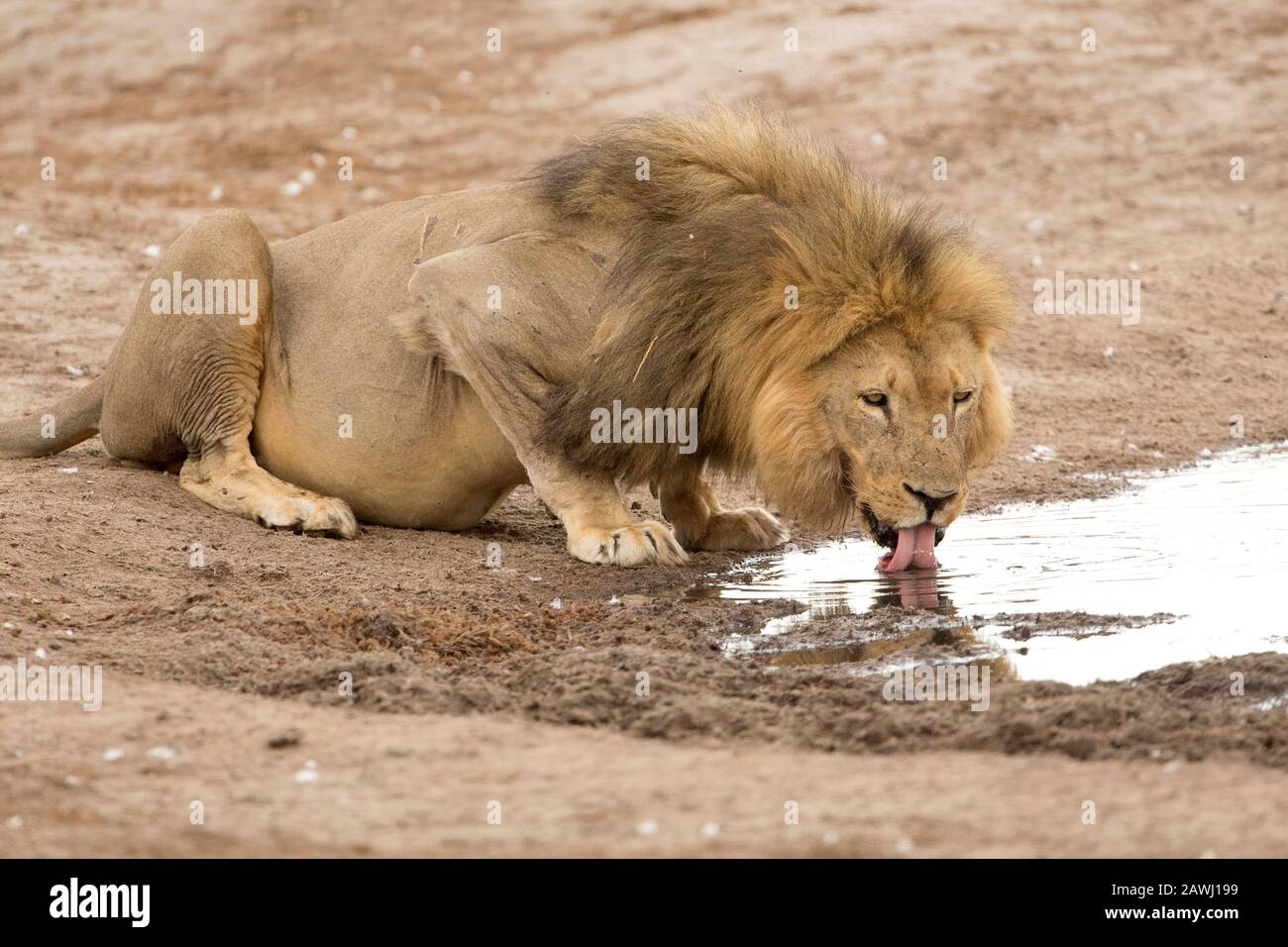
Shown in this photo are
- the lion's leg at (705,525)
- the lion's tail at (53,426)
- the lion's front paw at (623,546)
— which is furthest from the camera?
the lion's tail at (53,426)

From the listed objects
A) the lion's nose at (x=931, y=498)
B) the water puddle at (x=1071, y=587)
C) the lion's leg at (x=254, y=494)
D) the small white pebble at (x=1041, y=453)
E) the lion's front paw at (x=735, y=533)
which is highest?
the small white pebble at (x=1041, y=453)

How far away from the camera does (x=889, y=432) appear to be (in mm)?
5484

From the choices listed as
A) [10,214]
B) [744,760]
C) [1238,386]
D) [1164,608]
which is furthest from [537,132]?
[744,760]

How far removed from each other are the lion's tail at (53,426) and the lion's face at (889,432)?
9.80ft

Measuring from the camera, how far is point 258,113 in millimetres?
14867

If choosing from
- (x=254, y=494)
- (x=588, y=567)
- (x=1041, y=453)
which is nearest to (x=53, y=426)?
(x=254, y=494)

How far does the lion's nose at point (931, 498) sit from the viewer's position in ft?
17.8

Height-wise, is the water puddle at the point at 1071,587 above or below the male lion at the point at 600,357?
below

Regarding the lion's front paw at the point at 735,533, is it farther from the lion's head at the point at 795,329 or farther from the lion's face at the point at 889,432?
the lion's face at the point at 889,432

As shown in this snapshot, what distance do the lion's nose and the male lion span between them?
11mm

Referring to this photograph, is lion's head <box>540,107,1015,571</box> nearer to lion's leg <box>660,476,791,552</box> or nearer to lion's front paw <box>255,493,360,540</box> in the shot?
lion's leg <box>660,476,791,552</box>

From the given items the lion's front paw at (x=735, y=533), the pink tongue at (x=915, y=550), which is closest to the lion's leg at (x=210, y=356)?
the lion's front paw at (x=735, y=533)

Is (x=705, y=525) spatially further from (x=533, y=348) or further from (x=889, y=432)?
(x=889, y=432)

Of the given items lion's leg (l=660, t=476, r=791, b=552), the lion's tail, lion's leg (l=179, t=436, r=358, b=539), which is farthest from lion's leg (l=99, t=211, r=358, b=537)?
lion's leg (l=660, t=476, r=791, b=552)
